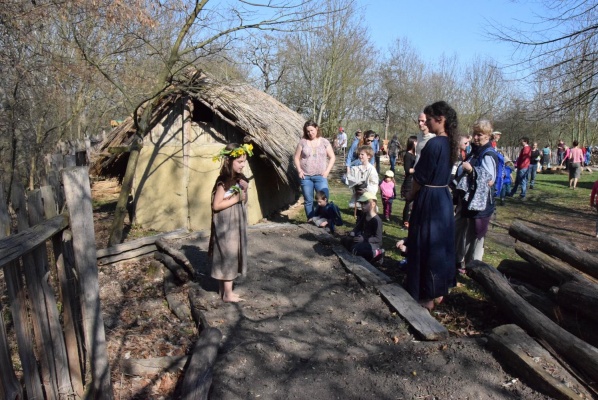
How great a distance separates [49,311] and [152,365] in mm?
1417

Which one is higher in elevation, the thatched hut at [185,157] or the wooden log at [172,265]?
the thatched hut at [185,157]

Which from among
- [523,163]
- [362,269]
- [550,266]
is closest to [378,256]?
[362,269]

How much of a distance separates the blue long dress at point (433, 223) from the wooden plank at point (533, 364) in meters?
0.92

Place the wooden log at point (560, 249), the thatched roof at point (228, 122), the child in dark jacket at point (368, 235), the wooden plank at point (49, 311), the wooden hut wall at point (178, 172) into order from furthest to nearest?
the wooden hut wall at point (178, 172), the thatched roof at point (228, 122), the child in dark jacket at point (368, 235), the wooden log at point (560, 249), the wooden plank at point (49, 311)

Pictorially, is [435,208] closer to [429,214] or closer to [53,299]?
[429,214]

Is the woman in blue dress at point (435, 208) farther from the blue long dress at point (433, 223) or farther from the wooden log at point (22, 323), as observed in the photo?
the wooden log at point (22, 323)

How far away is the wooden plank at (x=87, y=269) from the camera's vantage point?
297 centimetres

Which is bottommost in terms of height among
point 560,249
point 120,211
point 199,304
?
point 199,304

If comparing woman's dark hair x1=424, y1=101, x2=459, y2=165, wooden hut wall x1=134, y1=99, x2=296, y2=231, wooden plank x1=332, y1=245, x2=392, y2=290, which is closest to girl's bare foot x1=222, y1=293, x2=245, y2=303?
wooden plank x1=332, y1=245, x2=392, y2=290

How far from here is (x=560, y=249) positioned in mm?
5266

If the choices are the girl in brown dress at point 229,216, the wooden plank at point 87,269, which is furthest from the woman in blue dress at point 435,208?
the wooden plank at point 87,269

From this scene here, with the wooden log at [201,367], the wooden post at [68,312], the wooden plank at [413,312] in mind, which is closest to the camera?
the wooden post at [68,312]

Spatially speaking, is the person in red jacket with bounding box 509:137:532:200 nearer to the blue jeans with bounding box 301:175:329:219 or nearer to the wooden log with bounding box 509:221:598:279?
the blue jeans with bounding box 301:175:329:219

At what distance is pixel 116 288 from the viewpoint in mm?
6160
